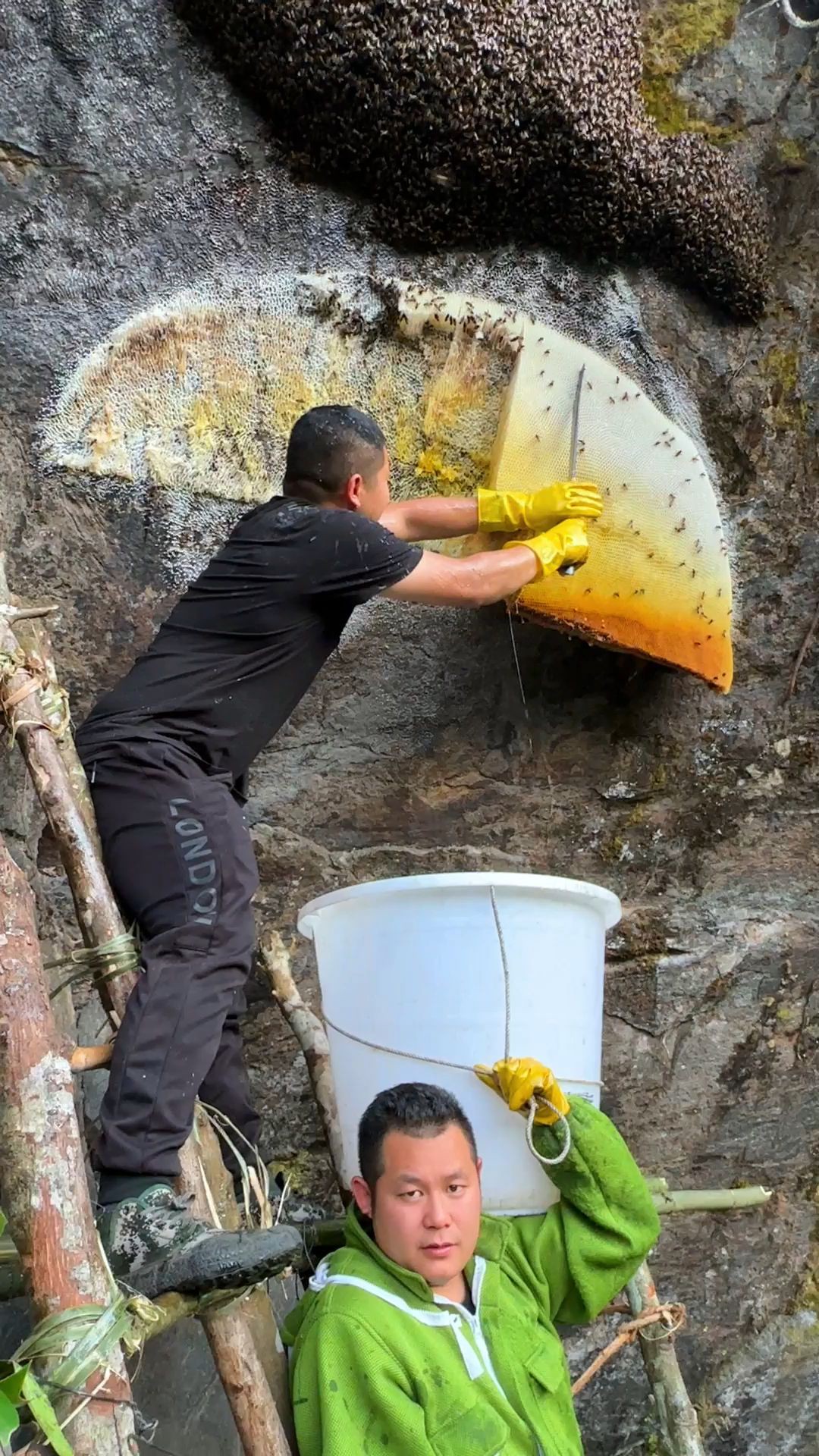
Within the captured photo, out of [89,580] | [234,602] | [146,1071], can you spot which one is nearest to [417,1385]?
[146,1071]

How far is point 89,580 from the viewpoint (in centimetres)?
275

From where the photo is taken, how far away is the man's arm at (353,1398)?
169cm

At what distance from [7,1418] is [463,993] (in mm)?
928

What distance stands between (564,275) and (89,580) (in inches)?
51.0

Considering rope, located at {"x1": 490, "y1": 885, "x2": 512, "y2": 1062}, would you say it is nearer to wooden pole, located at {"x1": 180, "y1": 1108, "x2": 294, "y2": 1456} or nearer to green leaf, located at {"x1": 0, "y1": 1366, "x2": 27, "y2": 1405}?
wooden pole, located at {"x1": 180, "y1": 1108, "x2": 294, "y2": 1456}

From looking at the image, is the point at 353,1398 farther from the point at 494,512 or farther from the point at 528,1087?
the point at 494,512

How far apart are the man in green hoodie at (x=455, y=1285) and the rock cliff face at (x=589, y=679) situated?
0.82m

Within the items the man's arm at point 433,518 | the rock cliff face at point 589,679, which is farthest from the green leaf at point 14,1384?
the man's arm at point 433,518

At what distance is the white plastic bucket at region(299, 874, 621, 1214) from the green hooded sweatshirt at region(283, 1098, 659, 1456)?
0.09 metres

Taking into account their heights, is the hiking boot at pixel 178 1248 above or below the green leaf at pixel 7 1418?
below

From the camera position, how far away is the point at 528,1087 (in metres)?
1.91

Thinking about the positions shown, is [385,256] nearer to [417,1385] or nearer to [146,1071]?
[146,1071]

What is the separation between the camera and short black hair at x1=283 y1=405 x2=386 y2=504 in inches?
89.2

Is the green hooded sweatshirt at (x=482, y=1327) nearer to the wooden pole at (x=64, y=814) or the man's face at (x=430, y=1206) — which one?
the man's face at (x=430, y=1206)
